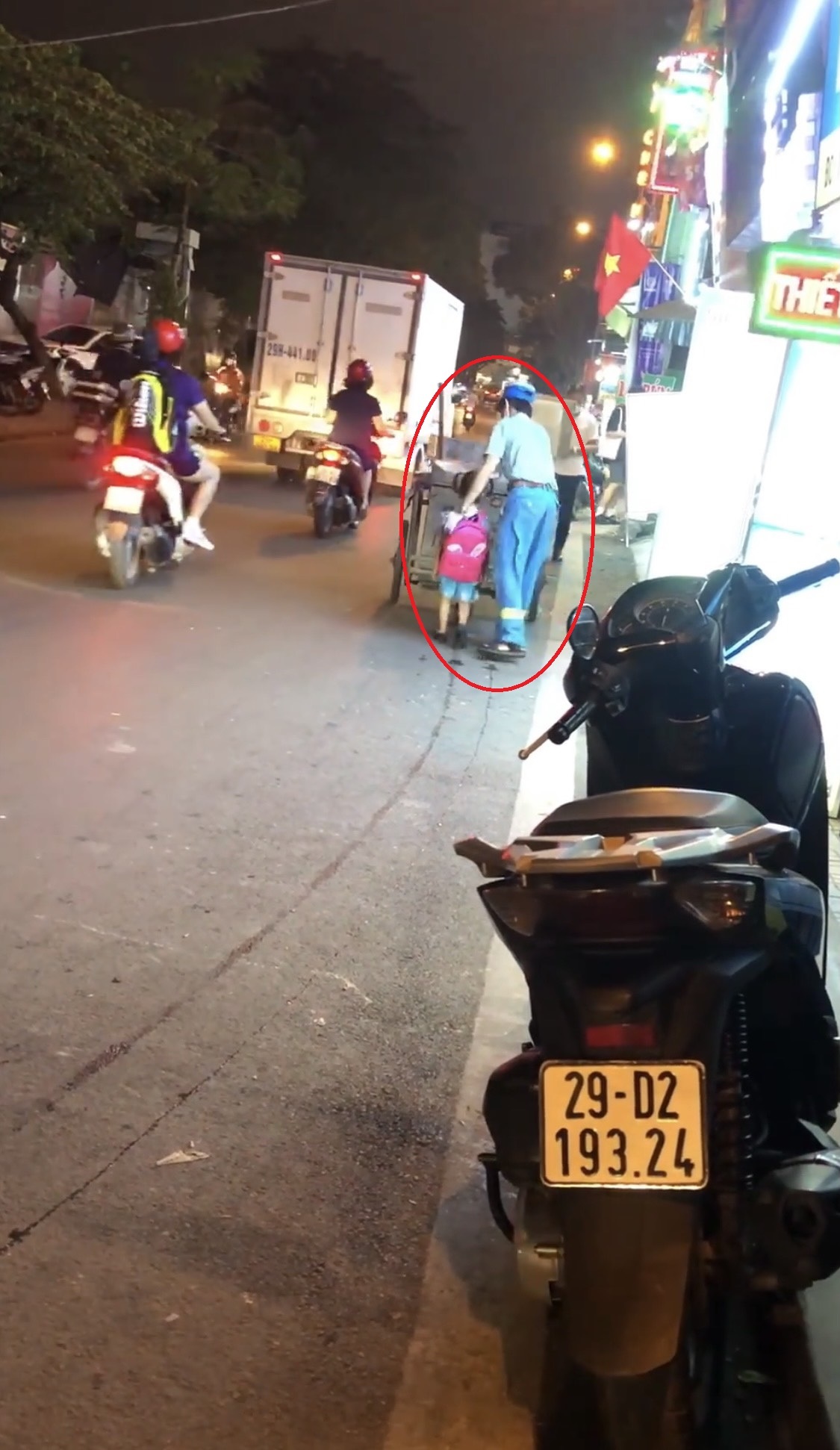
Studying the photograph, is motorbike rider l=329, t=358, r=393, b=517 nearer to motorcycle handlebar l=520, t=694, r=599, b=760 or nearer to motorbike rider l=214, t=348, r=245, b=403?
motorcycle handlebar l=520, t=694, r=599, b=760

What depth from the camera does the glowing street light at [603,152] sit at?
1339 inches

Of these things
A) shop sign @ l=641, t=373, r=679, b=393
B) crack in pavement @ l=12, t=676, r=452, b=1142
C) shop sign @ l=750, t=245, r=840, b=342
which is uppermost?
shop sign @ l=750, t=245, r=840, b=342

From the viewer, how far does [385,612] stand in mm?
11305

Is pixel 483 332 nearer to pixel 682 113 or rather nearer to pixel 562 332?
pixel 562 332

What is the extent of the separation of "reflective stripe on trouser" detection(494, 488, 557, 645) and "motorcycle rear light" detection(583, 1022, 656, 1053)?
7.86m

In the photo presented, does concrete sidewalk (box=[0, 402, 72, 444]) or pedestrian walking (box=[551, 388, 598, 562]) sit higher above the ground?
pedestrian walking (box=[551, 388, 598, 562])

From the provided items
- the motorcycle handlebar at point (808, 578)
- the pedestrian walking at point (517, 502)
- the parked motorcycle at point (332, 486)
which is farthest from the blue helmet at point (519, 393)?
the motorcycle handlebar at point (808, 578)

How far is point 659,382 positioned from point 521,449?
1108 cm

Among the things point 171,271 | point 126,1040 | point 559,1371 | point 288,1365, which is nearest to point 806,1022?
point 559,1371

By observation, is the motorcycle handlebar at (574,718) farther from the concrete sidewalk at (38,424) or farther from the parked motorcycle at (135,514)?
the concrete sidewalk at (38,424)

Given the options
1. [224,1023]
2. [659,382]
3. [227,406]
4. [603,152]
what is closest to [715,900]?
[224,1023]

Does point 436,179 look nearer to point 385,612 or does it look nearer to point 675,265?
point 675,265

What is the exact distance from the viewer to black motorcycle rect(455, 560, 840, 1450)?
7.43ft

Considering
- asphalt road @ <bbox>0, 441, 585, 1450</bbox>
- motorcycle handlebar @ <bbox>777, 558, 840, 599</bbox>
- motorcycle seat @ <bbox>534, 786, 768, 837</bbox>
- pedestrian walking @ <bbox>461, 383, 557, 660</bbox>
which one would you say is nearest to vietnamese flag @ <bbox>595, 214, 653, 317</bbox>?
pedestrian walking @ <bbox>461, 383, 557, 660</bbox>
